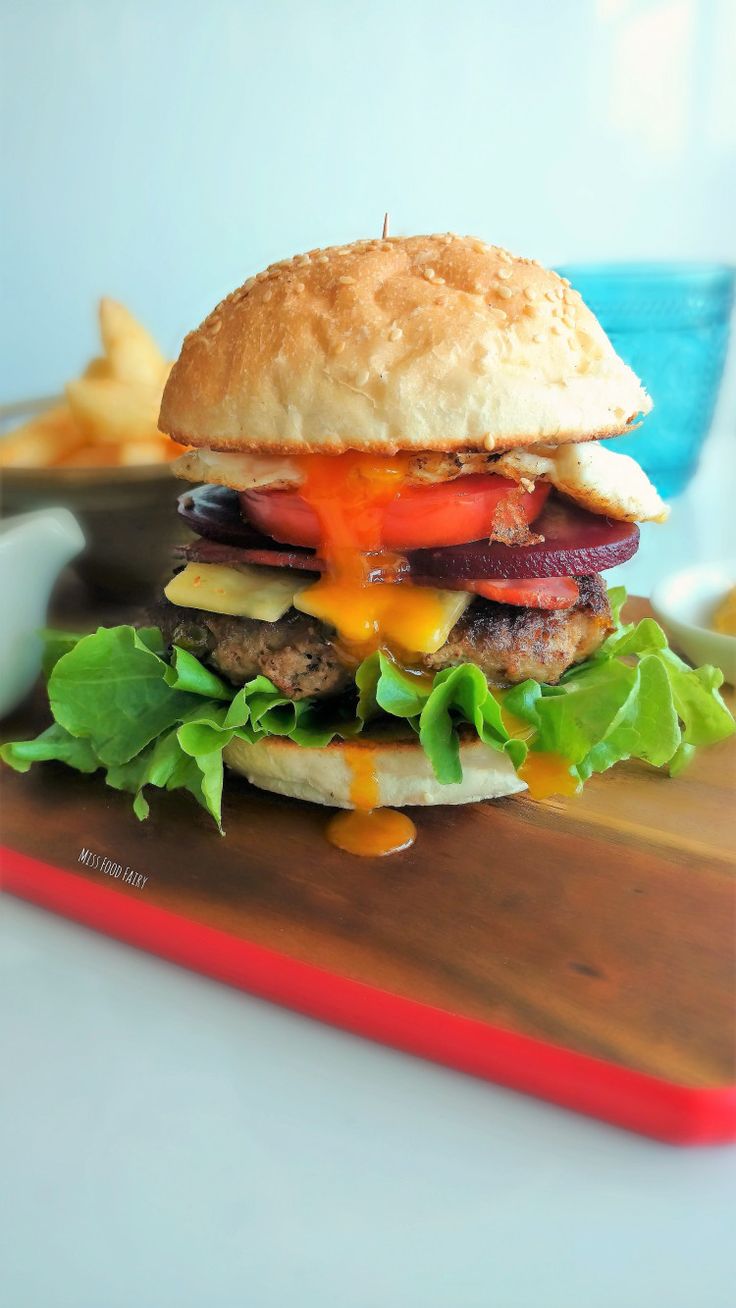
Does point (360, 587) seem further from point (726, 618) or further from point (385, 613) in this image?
point (726, 618)

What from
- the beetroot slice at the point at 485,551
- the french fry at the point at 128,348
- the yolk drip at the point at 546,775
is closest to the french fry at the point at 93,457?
the french fry at the point at 128,348

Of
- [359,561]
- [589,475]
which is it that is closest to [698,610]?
[589,475]

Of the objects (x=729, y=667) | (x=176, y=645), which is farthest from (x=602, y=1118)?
(x=729, y=667)

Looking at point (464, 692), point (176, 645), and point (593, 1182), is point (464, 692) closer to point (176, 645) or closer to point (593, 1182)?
point (176, 645)

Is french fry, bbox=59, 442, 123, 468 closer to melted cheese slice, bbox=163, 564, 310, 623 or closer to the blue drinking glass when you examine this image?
melted cheese slice, bbox=163, 564, 310, 623

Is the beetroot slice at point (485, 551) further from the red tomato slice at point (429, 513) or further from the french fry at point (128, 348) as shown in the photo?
the french fry at point (128, 348)

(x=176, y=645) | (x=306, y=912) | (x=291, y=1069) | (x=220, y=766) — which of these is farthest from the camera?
(x=176, y=645)
